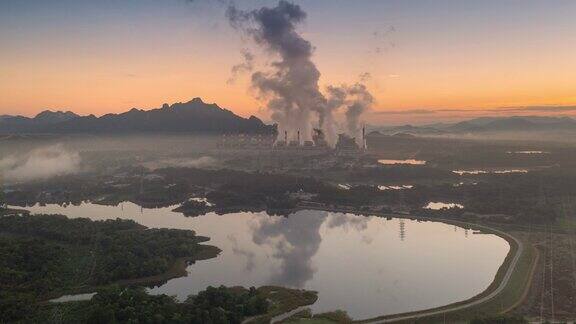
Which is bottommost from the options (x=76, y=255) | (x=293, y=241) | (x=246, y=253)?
(x=246, y=253)

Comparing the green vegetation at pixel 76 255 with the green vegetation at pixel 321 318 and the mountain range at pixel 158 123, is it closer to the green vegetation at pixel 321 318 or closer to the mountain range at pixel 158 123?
the green vegetation at pixel 321 318

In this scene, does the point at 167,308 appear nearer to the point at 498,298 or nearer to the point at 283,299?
the point at 283,299

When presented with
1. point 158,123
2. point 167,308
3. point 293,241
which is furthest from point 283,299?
point 158,123

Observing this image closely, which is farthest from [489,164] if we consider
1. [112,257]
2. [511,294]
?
[112,257]

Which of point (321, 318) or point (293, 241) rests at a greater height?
point (293, 241)

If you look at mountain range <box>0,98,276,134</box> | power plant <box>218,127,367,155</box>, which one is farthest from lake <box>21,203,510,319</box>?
mountain range <box>0,98,276,134</box>

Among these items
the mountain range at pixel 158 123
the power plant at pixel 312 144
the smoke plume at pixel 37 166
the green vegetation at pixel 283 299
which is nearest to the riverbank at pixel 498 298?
the green vegetation at pixel 283 299
